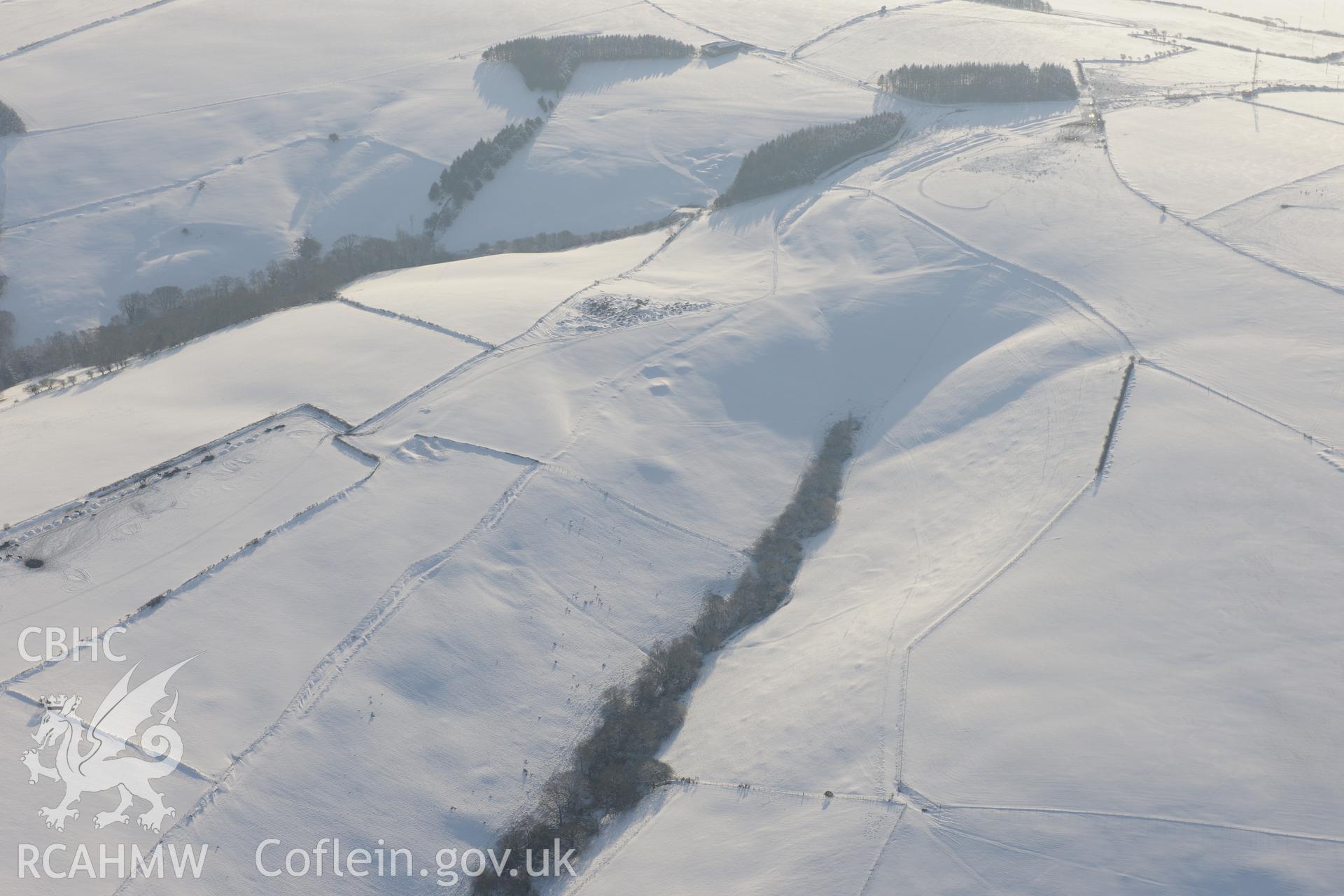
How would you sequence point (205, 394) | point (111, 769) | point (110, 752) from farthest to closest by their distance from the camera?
1. point (205, 394)
2. point (110, 752)
3. point (111, 769)

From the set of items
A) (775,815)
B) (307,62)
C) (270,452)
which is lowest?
(775,815)

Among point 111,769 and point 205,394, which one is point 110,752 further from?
point 205,394

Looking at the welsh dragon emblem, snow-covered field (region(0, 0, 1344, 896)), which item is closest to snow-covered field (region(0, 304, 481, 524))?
snow-covered field (region(0, 0, 1344, 896))

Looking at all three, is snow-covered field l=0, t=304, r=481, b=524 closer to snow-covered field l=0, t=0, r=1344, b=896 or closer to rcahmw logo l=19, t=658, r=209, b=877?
snow-covered field l=0, t=0, r=1344, b=896

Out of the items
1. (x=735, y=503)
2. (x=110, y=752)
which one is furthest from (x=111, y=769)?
(x=735, y=503)

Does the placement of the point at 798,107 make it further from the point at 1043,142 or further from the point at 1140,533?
the point at 1140,533

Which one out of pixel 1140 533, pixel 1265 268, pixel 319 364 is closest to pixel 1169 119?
pixel 1265 268
